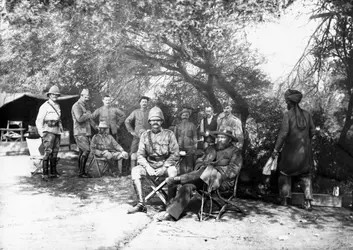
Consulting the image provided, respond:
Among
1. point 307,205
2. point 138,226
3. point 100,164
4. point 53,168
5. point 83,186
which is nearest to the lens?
point 138,226

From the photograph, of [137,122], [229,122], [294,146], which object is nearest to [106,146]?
[137,122]

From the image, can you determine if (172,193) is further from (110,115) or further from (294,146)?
(110,115)

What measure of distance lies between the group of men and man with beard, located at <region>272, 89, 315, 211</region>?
20 mm

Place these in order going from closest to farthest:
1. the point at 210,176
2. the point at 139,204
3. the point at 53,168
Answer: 1. the point at 210,176
2. the point at 139,204
3. the point at 53,168

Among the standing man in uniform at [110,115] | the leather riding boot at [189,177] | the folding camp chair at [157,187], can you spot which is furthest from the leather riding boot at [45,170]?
the leather riding boot at [189,177]

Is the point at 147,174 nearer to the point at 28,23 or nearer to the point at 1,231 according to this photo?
the point at 1,231

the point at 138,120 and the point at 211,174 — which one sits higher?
the point at 138,120

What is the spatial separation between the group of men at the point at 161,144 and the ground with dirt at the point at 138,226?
0.44 metres

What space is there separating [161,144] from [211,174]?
96cm

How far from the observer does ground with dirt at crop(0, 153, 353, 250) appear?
14.6ft

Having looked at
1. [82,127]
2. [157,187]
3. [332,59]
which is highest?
[332,59]

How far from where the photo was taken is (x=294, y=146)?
6473 mm

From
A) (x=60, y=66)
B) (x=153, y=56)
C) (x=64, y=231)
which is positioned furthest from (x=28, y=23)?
(x=64, y=231)

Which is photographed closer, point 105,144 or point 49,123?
point 49,123
